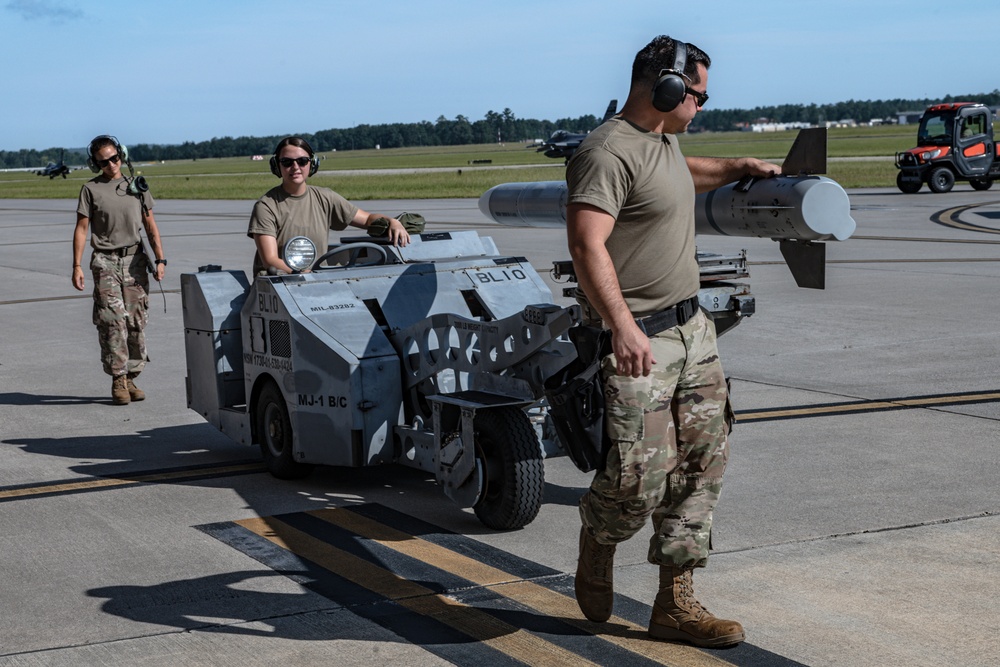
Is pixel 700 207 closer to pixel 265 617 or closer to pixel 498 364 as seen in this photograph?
pixel 498 364

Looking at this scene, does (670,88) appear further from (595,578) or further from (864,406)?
(864,406)

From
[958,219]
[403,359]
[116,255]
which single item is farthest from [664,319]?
[958,219]

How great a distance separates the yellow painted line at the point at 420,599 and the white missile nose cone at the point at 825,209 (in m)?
2.06

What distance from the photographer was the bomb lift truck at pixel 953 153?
35.6 meters

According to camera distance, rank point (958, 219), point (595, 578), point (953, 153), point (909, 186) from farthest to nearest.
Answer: point (909, 186)
point (953, 153)
point (958, 219)
point (595, 578)

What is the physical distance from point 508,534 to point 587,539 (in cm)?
138

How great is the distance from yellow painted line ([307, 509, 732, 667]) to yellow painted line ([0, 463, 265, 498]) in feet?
4.22

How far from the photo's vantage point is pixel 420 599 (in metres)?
5.14

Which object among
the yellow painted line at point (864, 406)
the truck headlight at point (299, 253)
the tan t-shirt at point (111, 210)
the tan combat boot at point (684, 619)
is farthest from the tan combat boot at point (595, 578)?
the tan t-shirt at point (111, 210)

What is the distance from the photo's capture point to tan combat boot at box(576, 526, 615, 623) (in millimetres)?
4699

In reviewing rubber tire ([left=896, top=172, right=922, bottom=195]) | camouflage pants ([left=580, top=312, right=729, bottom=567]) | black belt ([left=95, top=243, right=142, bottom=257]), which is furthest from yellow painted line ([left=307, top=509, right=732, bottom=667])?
rubber tire ([left=896, top=172, right=922, bottom=195])

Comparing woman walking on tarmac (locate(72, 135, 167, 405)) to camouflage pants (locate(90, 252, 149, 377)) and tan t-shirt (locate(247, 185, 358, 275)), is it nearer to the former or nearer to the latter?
camouflage pants (locate(90, 252, 149, 377))

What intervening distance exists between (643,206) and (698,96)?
48cm

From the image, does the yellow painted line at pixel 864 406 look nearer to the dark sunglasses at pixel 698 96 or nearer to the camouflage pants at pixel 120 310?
the dark sunglasses at pixel 698 96
